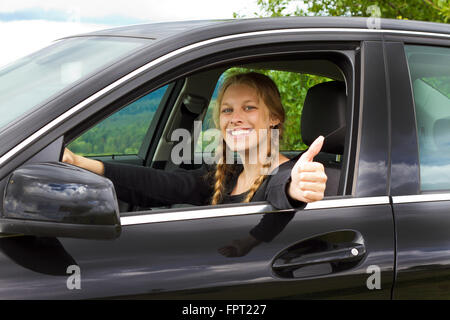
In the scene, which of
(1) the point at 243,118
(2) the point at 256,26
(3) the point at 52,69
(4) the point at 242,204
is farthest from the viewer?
(1) the point at 243,118

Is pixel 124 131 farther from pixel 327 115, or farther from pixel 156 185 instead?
pixel 327 115

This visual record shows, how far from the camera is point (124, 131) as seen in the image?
2975 mm

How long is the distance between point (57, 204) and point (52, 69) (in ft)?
2.52

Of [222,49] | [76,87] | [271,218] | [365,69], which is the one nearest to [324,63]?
[365,69]

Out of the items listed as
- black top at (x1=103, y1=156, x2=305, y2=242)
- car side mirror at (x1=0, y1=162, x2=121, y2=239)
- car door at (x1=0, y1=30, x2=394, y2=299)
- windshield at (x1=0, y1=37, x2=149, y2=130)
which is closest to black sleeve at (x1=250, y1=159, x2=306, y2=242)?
car door at (x1=0, y1=30, x2=394, y2=299)

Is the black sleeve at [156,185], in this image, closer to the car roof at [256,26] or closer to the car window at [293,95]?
the car roof at [256,26]

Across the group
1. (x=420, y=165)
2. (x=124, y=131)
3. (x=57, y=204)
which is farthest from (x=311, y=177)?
(x=124, y=131)

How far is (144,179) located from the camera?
8.09 feet

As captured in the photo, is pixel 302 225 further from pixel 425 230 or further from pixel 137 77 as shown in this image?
pixel 137 77

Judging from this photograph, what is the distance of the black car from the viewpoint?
1.55m

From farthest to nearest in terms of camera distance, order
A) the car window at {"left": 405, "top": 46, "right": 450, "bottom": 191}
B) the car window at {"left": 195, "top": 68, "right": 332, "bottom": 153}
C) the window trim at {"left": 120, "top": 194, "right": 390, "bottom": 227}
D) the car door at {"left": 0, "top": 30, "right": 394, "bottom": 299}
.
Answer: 1. the car window at {"left": 195, "top": 68, "right": 332, "bottom": 153}
2. the car window at {"left": 405, "top": 46, "right": 450, "bottom": 191}
3. the window trim at {"left": 120, "top": 194, "right": 390, "bottom": 227}
4. the car door at {"left": 0, "top": 30, "right": 394, "bottom": 299}

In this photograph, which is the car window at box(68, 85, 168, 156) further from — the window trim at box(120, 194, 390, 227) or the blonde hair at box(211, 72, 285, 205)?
the window trim at box(120, 194, 390, 227)

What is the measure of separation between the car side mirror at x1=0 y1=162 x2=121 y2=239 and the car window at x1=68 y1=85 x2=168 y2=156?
3.11 ft
